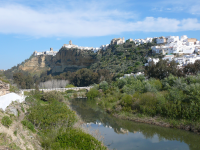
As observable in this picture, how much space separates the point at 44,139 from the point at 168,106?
1152 cm

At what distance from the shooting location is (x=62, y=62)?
87.0m

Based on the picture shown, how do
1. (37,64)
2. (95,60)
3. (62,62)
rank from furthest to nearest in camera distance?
(37,64) < (62,62) < (95,60)

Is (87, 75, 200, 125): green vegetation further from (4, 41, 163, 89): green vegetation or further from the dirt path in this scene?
(4, 41, 163, 89): green vegetation

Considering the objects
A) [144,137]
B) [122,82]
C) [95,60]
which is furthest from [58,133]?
[95,60]

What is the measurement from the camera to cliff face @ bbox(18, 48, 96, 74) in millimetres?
80000

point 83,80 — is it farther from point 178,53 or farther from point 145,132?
point 145,132

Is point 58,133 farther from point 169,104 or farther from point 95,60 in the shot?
point 95,60

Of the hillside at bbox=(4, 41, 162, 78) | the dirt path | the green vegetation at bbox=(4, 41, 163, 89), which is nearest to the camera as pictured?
the dirt path

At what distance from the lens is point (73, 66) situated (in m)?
82.7

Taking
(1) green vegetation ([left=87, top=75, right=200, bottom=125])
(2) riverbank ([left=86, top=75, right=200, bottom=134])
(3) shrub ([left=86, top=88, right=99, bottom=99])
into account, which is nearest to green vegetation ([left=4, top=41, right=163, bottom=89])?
(3) shrub ([left=86, top=88, right=99, bottom=99])

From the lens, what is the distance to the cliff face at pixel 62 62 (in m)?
80.0

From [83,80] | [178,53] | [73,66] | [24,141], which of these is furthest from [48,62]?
[24,141]

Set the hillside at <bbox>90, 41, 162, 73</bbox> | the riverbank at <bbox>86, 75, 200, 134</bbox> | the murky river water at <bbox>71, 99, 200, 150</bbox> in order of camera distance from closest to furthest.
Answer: the murky river water at <bbox>71, 99, 200, 150</bbox>
the riverbank at <bbox>86, 75, 200, 134</bbox>
the hillside at <bbox>90, 41, 162, 73</bbox>

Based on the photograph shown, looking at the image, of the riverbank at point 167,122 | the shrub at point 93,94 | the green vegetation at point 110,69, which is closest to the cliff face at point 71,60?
the green vegetation at point 110,69
